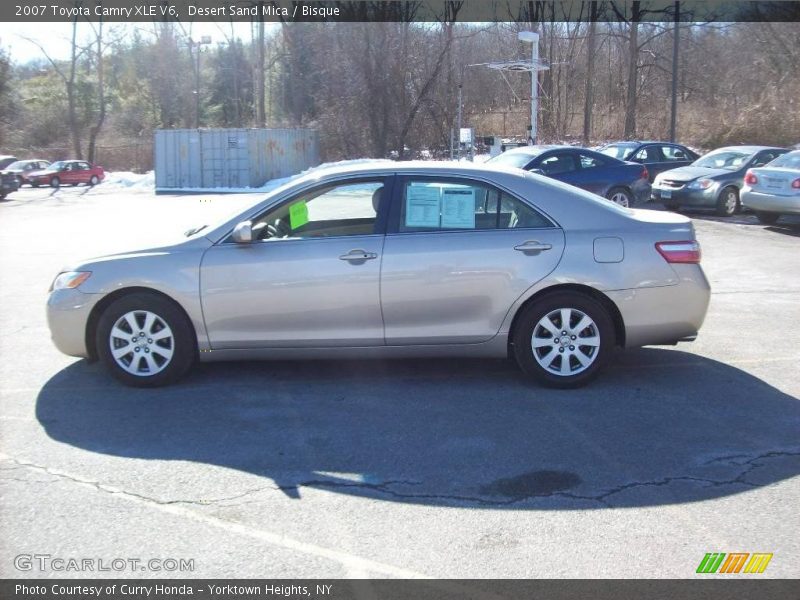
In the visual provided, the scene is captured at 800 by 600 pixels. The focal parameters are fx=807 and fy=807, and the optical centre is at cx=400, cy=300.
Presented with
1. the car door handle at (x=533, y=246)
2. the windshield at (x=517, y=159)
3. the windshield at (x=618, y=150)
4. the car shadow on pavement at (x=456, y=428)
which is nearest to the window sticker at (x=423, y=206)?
the car door handle at (x=533, y=246)

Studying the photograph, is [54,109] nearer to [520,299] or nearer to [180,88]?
[180,88]

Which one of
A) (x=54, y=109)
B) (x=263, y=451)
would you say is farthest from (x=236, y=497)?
(x=54, y=109)

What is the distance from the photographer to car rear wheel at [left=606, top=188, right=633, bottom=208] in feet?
52.6

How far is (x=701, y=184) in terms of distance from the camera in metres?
17.7

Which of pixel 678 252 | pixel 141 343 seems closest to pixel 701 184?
pixel 678 252

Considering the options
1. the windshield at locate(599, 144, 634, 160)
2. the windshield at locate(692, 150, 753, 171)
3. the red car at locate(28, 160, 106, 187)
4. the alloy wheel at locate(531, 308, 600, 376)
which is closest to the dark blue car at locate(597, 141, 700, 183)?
the windshield at locate(599, 144, 634, 160)

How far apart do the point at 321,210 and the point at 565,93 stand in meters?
42.4

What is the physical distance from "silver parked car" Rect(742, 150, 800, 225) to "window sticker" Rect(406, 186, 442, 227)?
11265 mm

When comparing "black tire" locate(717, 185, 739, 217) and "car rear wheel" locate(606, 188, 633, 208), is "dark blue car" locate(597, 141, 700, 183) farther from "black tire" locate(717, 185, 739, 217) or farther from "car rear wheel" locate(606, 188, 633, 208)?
"car rear wheel" locate(606, 188, 633, 208)

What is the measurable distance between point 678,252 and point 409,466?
2712 mm

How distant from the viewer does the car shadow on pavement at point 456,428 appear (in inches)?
175

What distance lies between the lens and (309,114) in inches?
2007

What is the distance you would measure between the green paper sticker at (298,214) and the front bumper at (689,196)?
13.6 m

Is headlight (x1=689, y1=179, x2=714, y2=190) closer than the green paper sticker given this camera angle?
No
